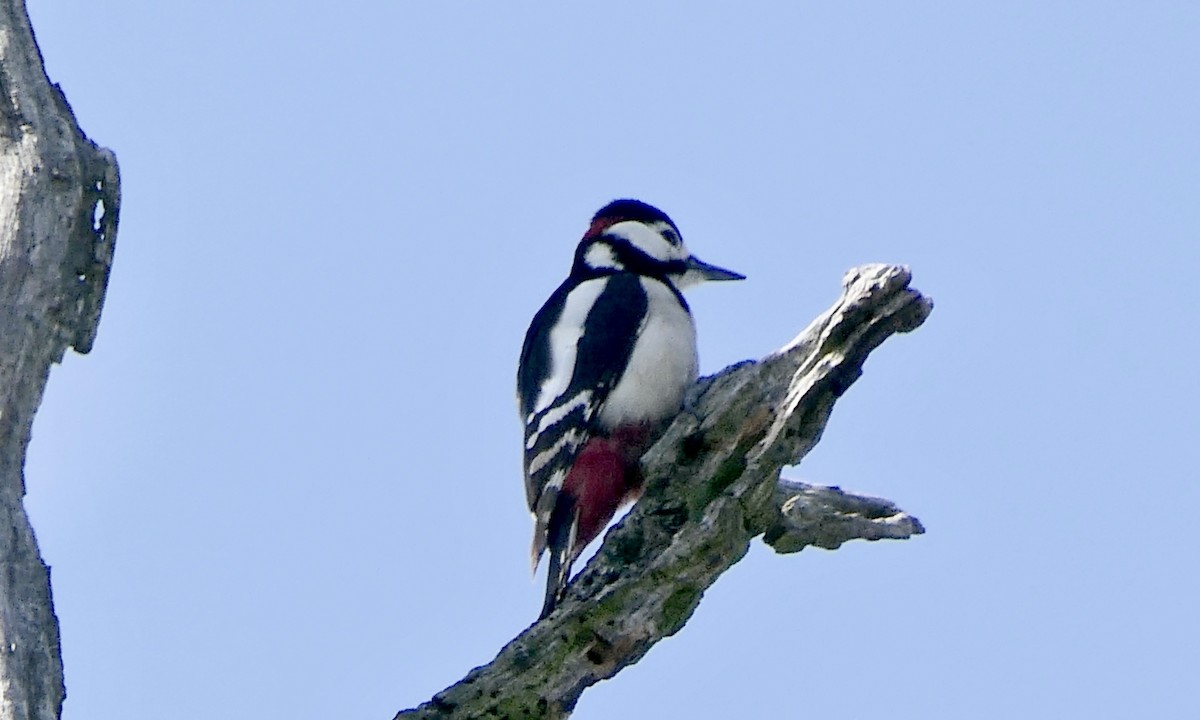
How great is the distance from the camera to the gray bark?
4.51 metres

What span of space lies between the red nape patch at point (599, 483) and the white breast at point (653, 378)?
111 millimetres

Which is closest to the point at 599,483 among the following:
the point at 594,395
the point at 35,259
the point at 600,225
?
the point at 594,395

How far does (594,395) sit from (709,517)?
129 centimetres

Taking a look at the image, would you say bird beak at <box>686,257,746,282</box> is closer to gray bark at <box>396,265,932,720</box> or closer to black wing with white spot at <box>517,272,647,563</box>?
black wing with white spot at <box>517,272,647,563</box>

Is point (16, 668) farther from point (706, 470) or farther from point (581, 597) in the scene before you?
point (706, 470)

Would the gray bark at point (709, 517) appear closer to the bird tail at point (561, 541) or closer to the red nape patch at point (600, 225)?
the bird tail at point (561, 541)

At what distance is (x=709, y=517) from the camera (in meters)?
4.77

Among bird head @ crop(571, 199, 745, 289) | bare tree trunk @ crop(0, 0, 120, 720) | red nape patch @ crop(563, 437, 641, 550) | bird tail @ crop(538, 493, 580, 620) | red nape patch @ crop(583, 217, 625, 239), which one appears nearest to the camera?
bare tree trunk @ crop(0, 0, 120, 720)

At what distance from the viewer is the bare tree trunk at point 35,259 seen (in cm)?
444

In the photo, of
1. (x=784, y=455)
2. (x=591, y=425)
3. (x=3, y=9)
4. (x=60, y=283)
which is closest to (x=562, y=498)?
(x=591, y=425)

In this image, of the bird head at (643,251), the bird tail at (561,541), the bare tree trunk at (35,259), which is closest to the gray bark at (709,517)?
the bird tail at (561,541)

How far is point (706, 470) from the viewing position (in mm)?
5023

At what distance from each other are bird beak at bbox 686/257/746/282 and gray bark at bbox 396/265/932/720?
156 cm

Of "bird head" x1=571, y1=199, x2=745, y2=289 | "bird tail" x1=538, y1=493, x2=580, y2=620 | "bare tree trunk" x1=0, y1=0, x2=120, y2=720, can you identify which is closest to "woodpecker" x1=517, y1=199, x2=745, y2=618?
"bird tail" x1=538, y1=493, x2=580, y2=620
